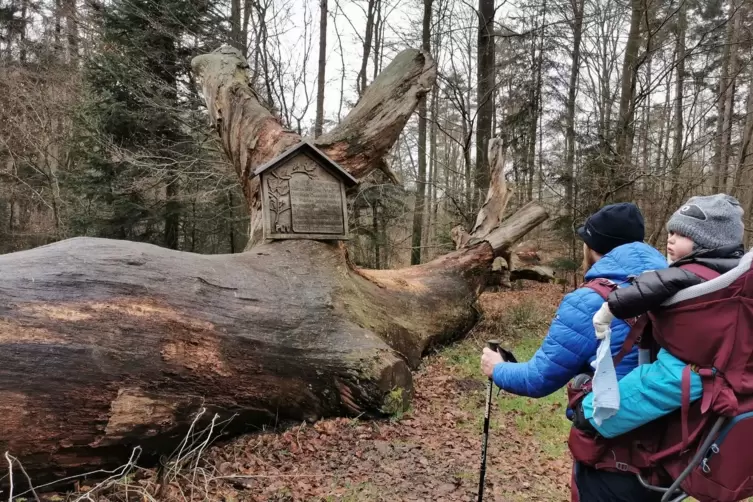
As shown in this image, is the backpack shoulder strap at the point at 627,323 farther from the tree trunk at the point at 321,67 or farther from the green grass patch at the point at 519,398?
the tree trunk at the point at 321,67

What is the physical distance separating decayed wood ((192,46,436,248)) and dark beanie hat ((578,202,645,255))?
17.6 feet

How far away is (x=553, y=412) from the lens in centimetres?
564

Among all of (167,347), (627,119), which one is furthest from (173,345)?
(627,119)

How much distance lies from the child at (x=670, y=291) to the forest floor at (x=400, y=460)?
226 centimetres

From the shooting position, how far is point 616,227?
7.40 feet

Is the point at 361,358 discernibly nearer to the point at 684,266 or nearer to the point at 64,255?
the point at 64,255

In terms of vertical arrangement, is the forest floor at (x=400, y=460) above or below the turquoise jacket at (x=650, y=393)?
below

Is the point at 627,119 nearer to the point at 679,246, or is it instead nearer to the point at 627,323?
the point at 679,246

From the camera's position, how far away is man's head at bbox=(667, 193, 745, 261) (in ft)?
6.21

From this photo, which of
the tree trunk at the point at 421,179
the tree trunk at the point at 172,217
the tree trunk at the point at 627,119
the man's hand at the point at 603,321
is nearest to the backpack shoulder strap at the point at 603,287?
the man's hand at the point at 603,321

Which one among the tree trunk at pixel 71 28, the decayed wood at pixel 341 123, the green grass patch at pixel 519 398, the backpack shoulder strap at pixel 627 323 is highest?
the tree trunk at pixel 71 28

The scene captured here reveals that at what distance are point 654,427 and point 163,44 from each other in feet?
57.7

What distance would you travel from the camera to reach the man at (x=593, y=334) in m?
2.02

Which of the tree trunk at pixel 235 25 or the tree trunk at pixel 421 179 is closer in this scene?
the tree trunk at pixel 235 25
